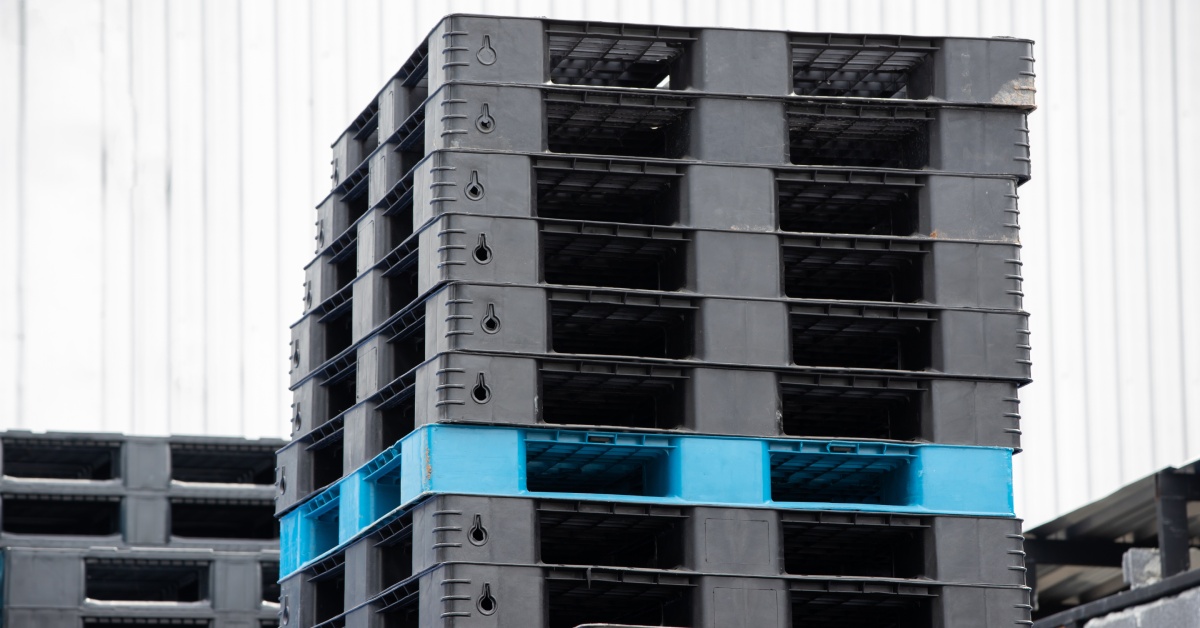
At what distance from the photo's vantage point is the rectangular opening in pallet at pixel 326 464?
23.4m

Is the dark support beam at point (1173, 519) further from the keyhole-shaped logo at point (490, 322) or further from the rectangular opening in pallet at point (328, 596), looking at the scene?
the keyhole-shaped logo at point (490, 322)

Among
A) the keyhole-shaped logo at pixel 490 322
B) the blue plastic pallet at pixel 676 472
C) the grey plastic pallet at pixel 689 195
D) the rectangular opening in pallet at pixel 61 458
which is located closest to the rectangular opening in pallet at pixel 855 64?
the grey plastic pallet at pixel 689 195

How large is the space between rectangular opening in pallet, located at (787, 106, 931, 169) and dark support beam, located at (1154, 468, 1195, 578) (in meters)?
8.80

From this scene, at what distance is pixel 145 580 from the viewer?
31641 millimetres

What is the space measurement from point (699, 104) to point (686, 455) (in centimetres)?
349

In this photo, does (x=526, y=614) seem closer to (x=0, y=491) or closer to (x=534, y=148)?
(x=534, y=148)

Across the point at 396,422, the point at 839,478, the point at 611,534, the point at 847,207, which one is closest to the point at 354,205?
the point at 396,422

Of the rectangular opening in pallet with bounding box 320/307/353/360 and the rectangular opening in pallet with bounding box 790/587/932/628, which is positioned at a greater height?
the rectangular opening in pallet with bounding box 320/307/353/360

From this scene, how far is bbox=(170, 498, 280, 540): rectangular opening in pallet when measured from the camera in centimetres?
3189

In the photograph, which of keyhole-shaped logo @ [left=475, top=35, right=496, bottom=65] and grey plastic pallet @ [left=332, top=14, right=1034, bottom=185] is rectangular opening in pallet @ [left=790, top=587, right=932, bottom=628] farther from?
keyhole-shaped logo @ [left=475, top=35, right=496, bottom=65]

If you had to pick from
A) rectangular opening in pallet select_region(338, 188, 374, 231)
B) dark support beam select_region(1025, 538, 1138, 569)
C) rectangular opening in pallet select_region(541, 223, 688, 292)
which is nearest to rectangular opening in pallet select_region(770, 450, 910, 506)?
rectangular opening in pallet select_region(541, 223, 688, 292)

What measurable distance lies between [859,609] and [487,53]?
6516 mm

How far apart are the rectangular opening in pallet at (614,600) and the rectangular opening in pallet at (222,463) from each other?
10.4 metres

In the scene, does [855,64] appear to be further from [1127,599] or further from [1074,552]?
[1074,552]
